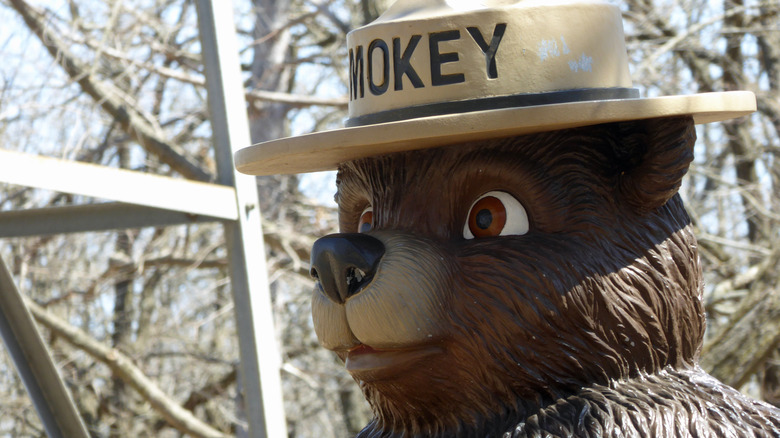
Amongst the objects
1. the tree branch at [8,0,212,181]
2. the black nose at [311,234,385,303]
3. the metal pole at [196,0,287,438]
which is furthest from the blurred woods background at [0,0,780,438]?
the black nose at [311,234,385,303]

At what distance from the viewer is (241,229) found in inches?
117

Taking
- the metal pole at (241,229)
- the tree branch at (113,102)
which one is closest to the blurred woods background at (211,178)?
the tree branch at (113,102)

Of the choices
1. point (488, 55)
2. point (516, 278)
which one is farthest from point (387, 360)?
point (488, 55)

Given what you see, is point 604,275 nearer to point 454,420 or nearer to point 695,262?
point 695,262

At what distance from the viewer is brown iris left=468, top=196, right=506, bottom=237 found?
1.57 m

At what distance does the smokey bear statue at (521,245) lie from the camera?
1508mm

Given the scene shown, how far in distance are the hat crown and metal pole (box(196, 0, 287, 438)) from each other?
4.55ft

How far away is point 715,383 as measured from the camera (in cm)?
163

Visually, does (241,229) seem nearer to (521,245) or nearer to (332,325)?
(332,325)

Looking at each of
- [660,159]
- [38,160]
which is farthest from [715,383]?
[38,160]

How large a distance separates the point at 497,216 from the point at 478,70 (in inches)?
10.0

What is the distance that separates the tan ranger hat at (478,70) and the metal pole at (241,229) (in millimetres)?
1312

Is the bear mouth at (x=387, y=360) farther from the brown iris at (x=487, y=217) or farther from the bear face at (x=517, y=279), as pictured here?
the brown iris at (x=487, y=217)

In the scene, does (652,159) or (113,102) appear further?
(113,102)
